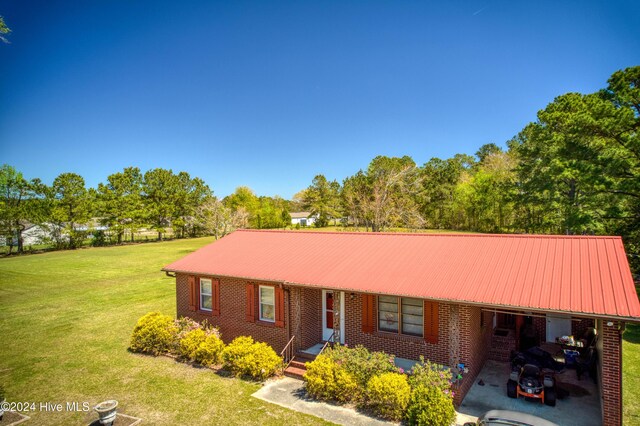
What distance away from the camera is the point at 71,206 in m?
56.2

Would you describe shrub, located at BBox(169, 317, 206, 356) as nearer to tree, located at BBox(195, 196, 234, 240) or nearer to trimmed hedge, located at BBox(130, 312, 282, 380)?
trimmed hedge, located at BBox(130, 312, 282, 380)

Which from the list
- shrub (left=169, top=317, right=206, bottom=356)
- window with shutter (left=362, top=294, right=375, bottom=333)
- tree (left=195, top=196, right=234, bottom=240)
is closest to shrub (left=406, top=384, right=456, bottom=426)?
window with shutter (left=362, top=294, right=375, bottom=333)

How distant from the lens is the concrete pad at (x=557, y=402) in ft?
30.0

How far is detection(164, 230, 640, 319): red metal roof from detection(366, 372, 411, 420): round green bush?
7.76 ft

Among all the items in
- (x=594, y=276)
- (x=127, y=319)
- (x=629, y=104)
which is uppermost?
(x=629, y=104)

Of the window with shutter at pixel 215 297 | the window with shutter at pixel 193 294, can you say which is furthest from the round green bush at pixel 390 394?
the window with shutter at pixel 193 294

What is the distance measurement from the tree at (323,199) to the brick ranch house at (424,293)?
55.0 meters

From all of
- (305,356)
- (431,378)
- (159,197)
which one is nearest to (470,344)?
(431,378)

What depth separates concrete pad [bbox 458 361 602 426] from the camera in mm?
9133

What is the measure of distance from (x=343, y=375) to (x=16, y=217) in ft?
192

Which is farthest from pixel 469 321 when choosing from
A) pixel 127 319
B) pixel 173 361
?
pixel 127 319

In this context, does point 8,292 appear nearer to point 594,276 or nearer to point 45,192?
point 45,192

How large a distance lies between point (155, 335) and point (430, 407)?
36.2ft

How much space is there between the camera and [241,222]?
56312 mm
